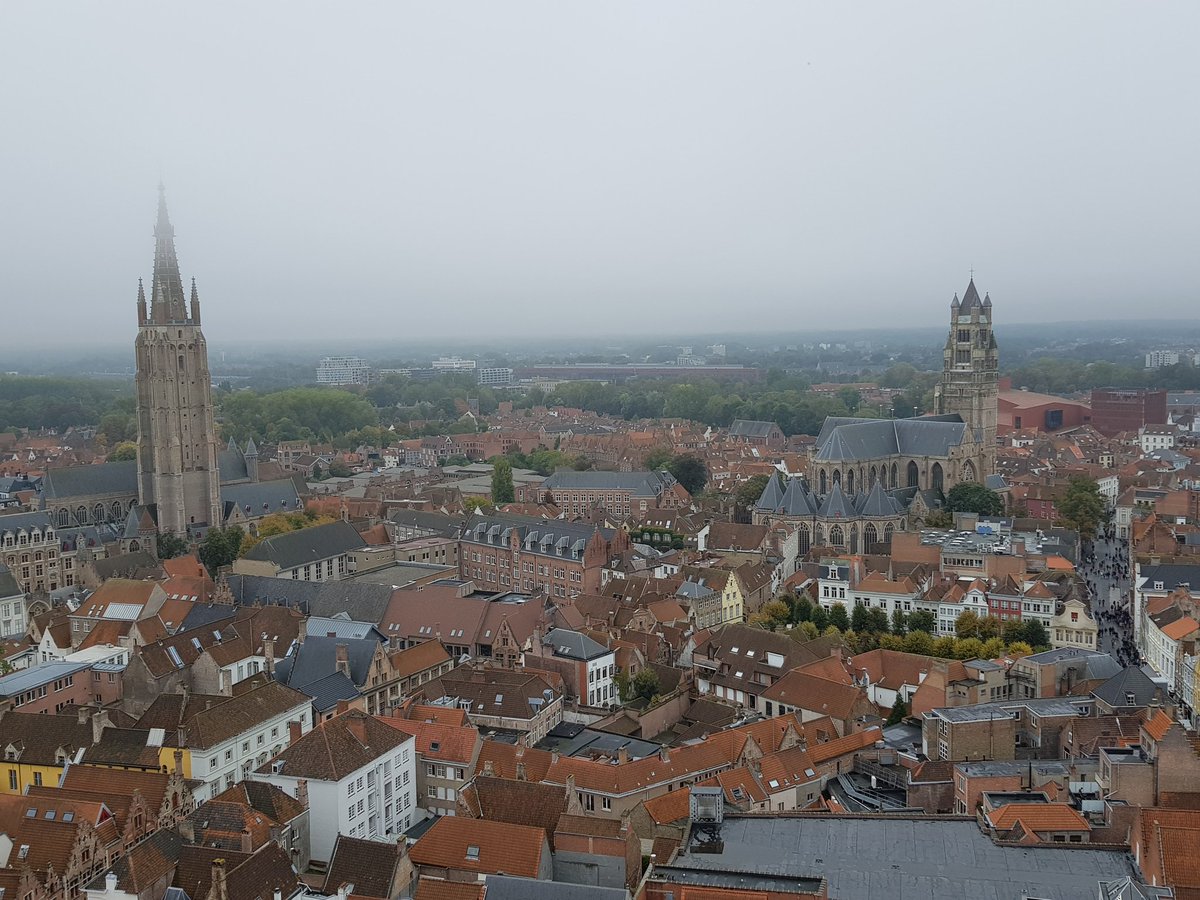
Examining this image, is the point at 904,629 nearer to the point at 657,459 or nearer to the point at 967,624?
the point at 967,624

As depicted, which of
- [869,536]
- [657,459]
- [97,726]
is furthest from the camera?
[657,459]

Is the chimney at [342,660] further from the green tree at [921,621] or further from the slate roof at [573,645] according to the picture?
the green tree at [921,621]

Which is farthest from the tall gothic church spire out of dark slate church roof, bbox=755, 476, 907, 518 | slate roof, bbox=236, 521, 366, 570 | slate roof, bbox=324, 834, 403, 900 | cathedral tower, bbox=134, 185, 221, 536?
slate roof, bbox=324, 834, 403, 900

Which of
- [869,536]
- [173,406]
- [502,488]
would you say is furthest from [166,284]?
[869,536]

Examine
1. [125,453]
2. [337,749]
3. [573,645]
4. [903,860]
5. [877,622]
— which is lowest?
[877,622]

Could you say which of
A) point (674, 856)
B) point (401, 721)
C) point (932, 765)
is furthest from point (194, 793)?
point (932, 765)

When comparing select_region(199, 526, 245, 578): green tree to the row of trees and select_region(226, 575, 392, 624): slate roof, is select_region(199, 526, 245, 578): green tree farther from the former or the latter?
the row of trees

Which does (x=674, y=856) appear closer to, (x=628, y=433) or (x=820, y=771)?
(x=820, y=771)
